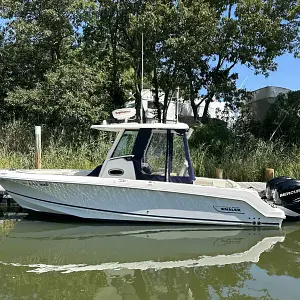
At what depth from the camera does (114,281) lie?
15.2 ft

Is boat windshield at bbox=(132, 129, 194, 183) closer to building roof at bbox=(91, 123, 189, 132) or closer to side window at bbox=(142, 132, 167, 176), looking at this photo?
side window at bbox=(142, 132, 167, 176)

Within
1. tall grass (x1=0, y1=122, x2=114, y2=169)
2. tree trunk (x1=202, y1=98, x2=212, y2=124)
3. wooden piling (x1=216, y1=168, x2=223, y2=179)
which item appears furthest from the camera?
tree trunk (x1=202, y1=98, x2=212, y2=124)

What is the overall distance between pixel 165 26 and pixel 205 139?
12.5 ft

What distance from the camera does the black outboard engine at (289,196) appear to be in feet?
23.6

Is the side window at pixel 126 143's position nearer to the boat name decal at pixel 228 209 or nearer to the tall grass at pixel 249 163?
the boat name decal at pixel 228 209

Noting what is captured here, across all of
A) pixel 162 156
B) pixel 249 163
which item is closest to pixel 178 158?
pixel 162 156

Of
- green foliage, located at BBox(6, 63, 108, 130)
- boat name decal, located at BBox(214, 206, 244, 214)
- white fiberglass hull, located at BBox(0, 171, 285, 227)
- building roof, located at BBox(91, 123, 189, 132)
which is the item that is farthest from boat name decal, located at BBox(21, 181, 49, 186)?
green foliage, located at BBox(6, 63, 108, 130)

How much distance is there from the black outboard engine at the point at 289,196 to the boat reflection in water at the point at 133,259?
14.7 inches

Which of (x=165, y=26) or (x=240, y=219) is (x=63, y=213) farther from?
(x=165, y=26)

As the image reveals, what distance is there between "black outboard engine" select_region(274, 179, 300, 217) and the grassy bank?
3.57 metres

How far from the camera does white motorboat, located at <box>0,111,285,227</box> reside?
683 cm

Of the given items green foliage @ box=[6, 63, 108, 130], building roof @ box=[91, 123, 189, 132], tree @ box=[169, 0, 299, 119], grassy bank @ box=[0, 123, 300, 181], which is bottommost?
grassy bank @ box=[0, 123, 300, 181]

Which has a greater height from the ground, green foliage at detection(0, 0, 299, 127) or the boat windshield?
green foliage at detection(0, 0, 299, 127)

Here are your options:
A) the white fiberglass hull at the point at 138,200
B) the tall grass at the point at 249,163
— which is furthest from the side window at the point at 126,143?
the tall grass at the point at 249,163
